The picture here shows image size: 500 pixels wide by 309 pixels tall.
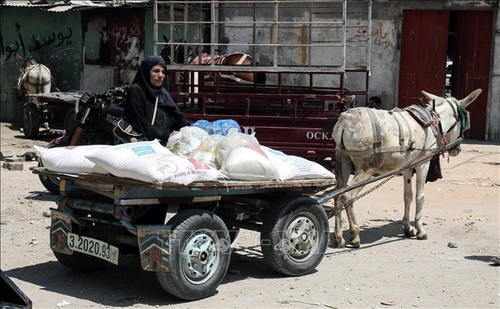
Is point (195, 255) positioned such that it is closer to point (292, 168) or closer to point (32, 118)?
point (292, 168)

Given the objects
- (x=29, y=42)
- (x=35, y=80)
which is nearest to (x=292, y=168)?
(x=35, y=80)

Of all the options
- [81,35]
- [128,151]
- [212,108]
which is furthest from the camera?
[81,35]

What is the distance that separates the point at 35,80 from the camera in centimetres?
1750

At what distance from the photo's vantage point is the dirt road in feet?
20.0

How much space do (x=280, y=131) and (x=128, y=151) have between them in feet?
19.1

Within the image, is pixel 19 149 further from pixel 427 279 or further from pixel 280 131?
pixel 427 279

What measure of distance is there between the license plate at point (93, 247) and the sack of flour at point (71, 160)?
0.55 meters

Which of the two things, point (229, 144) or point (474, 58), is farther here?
point (474, 58)

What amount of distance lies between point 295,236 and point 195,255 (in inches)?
42.9


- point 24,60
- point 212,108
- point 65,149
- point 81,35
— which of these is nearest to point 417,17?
point 212,108

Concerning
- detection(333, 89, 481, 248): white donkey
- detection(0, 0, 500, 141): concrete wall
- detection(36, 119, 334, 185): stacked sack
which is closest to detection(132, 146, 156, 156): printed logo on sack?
detection(36, 119, 334, 185): stacked sack

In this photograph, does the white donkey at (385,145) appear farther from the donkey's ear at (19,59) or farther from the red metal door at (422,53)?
the donkey's ear at (19,59)

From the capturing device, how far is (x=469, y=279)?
684 cm

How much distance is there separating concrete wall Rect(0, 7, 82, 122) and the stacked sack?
42.1ft
